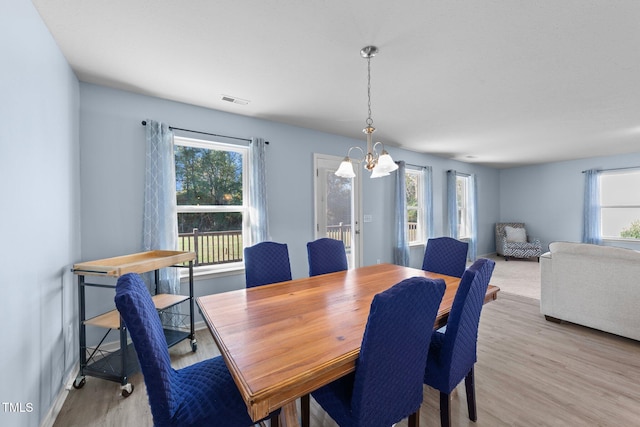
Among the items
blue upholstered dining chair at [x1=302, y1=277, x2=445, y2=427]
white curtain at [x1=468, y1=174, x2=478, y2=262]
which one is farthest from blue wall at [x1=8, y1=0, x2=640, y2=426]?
white curtain at [x1=468, y1=174, x2=478, y2=262]

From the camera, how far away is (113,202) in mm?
2568

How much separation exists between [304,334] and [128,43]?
2.30 metres

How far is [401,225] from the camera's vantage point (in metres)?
4.91

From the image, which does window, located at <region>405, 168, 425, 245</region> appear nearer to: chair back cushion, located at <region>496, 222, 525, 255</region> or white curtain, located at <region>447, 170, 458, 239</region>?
white curtain, located at <region>447, 170, 458, 239</region>

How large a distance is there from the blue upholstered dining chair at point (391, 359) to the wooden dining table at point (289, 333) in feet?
0.34

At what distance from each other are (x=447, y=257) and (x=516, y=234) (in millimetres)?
5846

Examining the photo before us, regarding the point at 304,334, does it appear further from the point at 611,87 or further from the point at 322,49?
the point at 611,87

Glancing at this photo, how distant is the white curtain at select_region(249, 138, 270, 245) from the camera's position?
3.29 metres

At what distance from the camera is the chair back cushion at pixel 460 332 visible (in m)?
1.32

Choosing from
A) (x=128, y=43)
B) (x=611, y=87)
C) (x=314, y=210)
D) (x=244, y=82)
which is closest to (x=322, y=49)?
(x=244, y=82)

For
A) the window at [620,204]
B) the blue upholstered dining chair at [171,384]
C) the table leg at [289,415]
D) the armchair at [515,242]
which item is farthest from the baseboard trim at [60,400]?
the window at [620,204]

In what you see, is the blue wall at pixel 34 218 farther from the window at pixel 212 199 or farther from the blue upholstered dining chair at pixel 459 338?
the blue upholstered dining chair at pixel 459 338

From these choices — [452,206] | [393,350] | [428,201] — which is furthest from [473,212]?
[393,350]

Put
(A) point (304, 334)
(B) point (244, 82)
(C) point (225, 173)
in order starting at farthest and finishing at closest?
(C) point (225, 173) → (B) point (244, 82) → (A) point (304, 334)
